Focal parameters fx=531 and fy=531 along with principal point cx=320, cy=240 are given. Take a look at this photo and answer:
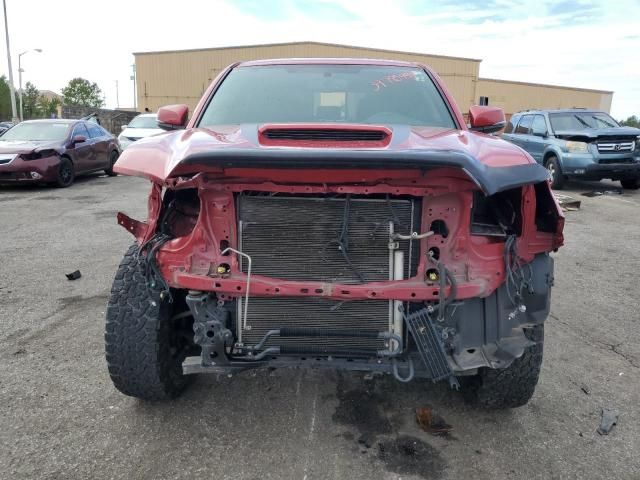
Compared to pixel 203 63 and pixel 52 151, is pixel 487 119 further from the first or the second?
pixel 203 63

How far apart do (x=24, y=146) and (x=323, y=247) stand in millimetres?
10358

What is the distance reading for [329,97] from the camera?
11.6 feet

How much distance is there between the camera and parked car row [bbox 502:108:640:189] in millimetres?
11125

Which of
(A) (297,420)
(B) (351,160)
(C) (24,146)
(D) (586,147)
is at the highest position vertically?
(B) (351,160)

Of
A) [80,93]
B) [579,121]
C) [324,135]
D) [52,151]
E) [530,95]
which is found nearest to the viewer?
[324,135]

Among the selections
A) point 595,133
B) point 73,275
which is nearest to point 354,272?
point 73,275

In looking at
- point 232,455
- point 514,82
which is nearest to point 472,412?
point 232,455

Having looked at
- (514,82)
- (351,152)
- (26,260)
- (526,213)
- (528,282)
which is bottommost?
(26,260)

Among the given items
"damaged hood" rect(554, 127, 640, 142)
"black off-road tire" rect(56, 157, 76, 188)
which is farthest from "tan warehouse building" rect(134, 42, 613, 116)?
"damaged hood" rect(554, 127, 640, 142)

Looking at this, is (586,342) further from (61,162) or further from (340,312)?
(61,162)

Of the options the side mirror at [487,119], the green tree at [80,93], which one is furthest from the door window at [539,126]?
the green tree at [80,93]

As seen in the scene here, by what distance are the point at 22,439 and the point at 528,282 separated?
8.38ft

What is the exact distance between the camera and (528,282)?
8.17 feet

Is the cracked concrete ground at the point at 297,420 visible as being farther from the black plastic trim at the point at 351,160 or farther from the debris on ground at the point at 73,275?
the black plastic trim at the point at 351,160
